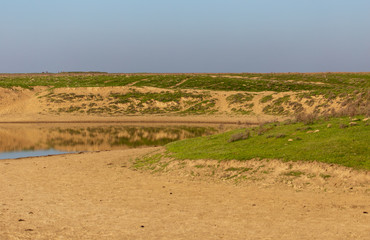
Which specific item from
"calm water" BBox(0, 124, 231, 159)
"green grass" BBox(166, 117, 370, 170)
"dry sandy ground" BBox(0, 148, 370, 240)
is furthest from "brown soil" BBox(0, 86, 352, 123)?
"dry sandy ground" BBox(0, 148, 370, 240)

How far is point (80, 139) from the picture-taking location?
1292 inches

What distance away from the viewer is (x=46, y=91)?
6525 centimetres

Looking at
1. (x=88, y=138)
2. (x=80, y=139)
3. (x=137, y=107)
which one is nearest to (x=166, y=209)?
(x=80, y=139)

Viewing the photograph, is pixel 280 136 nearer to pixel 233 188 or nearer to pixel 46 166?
pixel 233 188

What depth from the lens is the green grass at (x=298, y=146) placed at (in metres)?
14.6

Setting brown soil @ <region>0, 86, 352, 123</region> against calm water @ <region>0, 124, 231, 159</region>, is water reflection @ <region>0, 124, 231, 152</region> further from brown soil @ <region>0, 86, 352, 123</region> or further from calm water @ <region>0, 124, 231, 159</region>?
brown soil @ <region>0, 86, 352, 123</region>

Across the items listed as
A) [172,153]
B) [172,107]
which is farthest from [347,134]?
[172,107]

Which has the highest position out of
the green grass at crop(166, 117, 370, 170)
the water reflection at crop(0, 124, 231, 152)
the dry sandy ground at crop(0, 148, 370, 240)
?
the green grass at crop(166, 117, 370, 170)

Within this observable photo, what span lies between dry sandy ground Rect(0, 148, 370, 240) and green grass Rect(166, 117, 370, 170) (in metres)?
2.14

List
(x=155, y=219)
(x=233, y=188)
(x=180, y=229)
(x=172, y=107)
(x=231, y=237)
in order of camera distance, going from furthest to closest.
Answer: (x=172, y=107) < (x=233, y=188) < (x=155, y=219) < (x=180, y=229) < (x=231, y=237)

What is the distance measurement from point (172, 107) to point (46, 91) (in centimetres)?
2333

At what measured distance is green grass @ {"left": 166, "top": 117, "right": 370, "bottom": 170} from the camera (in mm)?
14617

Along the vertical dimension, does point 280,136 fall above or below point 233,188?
above

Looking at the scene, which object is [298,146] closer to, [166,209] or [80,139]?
[166,209]
